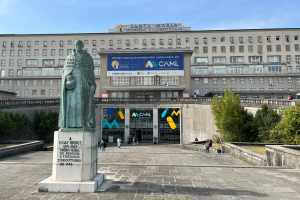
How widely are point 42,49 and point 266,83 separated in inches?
2488

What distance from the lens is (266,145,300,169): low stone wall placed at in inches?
438

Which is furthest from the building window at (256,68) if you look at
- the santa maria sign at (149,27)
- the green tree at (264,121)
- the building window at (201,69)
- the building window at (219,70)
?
the green tree at (264,121)

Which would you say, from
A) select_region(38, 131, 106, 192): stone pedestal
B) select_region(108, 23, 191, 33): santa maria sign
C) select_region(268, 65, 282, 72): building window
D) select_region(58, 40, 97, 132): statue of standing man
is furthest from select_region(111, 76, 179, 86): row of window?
select_region(38, 131, 106, 192): stone pedestal

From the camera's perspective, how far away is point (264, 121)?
22.8 m

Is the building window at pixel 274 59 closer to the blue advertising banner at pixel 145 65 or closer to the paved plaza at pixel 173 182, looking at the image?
the blue advertising banner at pixel 145 65

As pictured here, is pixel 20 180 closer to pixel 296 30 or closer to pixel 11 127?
pixel 11 127

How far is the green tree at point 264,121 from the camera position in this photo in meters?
22.2

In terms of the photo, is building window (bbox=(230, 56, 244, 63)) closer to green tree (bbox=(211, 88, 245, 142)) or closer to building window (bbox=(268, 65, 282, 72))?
building window (bbox=(268, 65, 282, 72))

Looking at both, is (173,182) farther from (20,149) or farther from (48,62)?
(48,62)

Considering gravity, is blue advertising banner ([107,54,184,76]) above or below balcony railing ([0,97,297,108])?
above

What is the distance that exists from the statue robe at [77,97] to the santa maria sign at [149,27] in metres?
53.9

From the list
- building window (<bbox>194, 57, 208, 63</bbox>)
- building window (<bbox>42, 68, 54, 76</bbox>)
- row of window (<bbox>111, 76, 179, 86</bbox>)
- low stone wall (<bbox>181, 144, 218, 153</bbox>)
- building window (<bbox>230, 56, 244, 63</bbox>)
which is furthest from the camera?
building window (<bbox>42, 68, 54, 76</bbox>)

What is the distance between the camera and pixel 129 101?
3956 centimetres

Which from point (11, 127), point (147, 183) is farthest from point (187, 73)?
point (147, 183)
